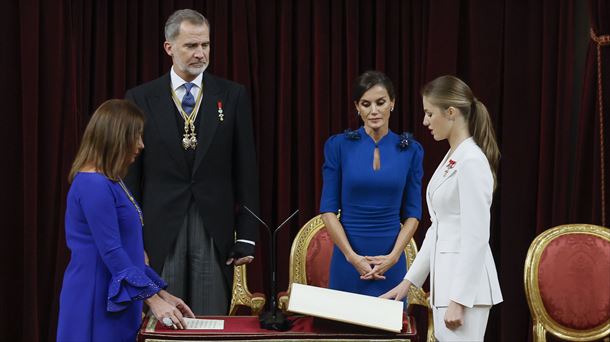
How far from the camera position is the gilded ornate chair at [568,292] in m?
3.73

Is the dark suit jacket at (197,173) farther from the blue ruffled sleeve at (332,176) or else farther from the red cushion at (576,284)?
the red cushion at (576,284)

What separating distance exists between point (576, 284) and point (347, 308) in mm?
1544

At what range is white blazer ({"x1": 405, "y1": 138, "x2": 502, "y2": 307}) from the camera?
2.67 m

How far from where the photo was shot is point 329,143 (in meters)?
3.53

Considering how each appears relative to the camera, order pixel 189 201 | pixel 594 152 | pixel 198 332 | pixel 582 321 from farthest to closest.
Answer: pixel 594 152, pixel 582 321, pixel 189 201, pixel 198 332

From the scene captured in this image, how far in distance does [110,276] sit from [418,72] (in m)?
2.53

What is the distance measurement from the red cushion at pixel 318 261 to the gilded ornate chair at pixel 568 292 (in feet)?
2.94

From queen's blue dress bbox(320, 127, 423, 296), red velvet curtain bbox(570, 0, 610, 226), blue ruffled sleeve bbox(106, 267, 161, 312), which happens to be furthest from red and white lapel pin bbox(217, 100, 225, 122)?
red velvet curtain bbox(570, 0, 610, 226)

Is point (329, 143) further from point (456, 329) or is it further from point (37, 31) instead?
point (37, 31)

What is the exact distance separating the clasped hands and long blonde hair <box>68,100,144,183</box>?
109 cm

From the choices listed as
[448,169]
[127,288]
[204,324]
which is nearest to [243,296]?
[204,324]

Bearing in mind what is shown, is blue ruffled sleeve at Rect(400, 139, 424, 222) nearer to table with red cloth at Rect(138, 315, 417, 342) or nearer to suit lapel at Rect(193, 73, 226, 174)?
suit lapel at Rect(193, 73, 226, 174)

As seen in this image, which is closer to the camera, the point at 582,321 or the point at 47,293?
the point at 582,321

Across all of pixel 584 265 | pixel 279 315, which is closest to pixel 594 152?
pixel 584 265
